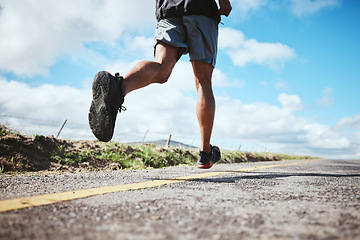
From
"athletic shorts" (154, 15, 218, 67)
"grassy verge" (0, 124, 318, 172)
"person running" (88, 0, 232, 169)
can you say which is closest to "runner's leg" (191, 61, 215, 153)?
"person running" (88, 0, 232, 169)

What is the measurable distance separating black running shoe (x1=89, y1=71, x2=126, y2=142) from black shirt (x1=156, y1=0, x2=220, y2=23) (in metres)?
0.93

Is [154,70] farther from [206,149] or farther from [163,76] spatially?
[206,149]

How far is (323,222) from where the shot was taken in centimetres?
105

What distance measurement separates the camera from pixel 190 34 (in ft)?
8.50

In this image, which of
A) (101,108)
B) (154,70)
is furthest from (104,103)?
(154,70)

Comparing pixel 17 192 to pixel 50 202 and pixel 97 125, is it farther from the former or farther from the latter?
pixel 97 125

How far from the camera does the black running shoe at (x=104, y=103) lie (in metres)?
2.08

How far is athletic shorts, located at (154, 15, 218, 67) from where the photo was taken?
253cm

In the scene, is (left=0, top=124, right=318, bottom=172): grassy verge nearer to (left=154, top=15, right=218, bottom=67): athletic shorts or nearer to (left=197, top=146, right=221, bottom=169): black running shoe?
(left=197, top=146, right=221, bottom=169): black running shoe

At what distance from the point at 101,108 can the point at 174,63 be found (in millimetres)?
875

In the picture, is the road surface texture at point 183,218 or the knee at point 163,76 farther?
the knee at point 163,76

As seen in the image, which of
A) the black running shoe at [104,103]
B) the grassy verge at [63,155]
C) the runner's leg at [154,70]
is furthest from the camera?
the grassy verge at [63,155]

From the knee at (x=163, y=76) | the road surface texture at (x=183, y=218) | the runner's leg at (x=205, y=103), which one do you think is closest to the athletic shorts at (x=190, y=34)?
the runner's leg at (x=205, y=103)

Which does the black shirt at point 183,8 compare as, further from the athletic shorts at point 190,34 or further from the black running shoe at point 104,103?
the black running shoe at point 104,103
